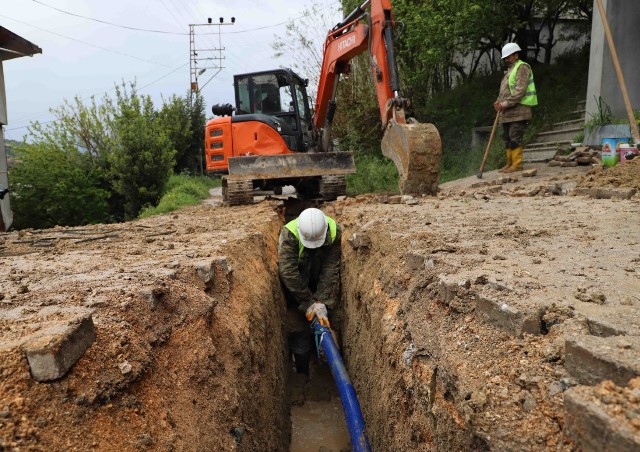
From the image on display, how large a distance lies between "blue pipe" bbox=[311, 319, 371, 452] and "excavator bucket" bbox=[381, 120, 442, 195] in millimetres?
3144

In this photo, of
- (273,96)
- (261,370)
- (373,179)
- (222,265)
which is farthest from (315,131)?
(261,370)

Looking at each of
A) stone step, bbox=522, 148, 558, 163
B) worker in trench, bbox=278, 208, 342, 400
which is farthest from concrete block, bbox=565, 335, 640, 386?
stone step, bbox=522, 148, 558, 163

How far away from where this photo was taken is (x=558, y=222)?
4430 millimetres

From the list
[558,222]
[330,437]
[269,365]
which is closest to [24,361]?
[269,365]

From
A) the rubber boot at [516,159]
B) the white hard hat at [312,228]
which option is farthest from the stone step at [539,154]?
the white hard hat at [312,228]

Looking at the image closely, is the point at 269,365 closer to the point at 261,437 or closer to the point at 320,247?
the point at 261,437

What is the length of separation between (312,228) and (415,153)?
7.84ft

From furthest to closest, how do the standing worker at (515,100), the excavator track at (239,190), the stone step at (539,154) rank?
the stone step at (539,154), the excavator track at (239,190), the standing worker at (515,100)

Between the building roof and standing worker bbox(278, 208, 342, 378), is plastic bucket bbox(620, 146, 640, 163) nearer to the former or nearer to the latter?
standing worker bbox(278, 208, 342, 378)

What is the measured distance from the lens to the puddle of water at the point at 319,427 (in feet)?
15.0

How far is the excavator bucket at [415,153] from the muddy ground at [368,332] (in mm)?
1713

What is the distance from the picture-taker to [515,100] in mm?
8664

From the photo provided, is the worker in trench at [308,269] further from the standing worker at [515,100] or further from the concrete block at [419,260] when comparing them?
the standing worker at [515,100]

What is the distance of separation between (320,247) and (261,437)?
240 centimetres
